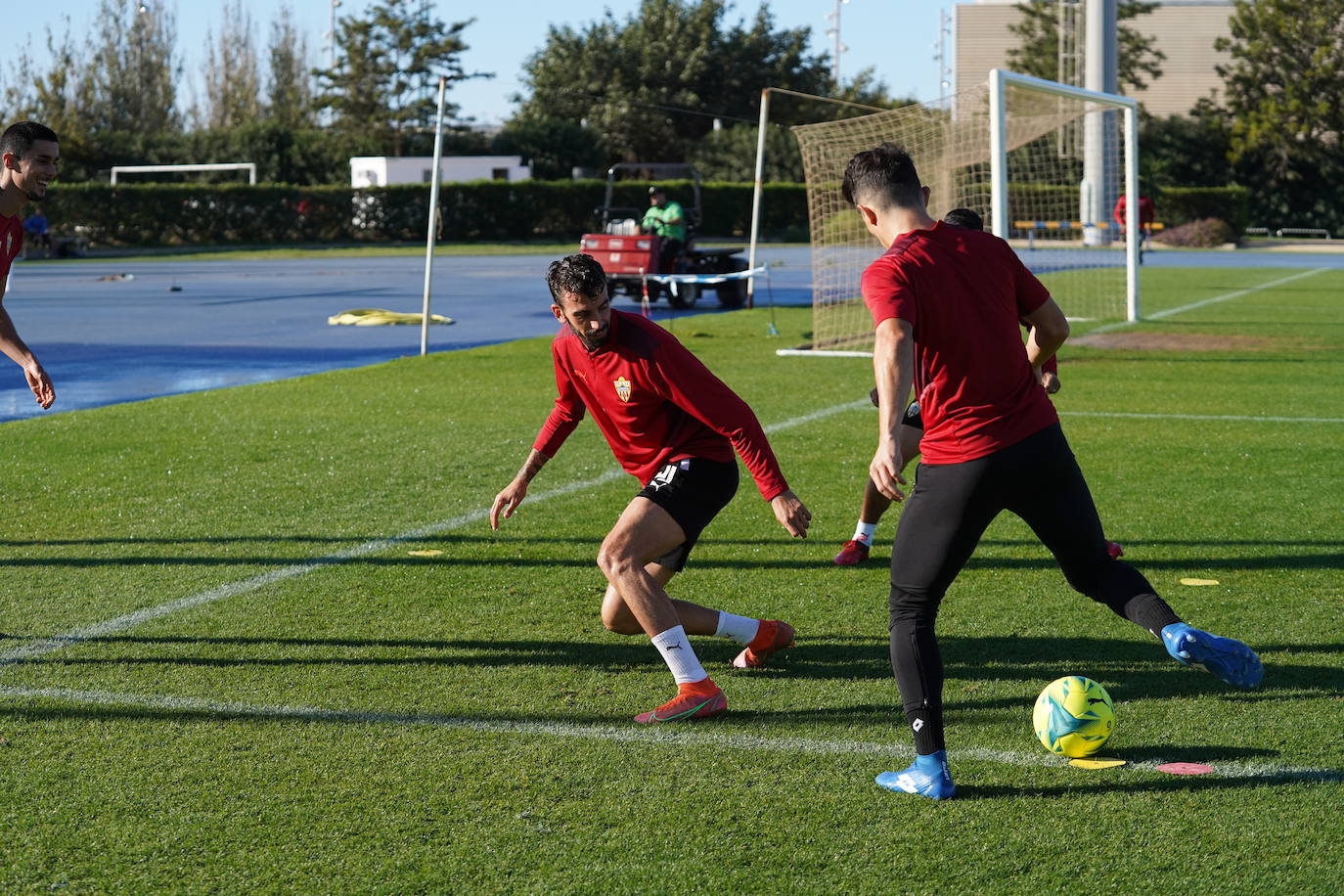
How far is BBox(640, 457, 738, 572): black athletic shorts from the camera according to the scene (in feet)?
16.8

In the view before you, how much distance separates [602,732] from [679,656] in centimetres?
37

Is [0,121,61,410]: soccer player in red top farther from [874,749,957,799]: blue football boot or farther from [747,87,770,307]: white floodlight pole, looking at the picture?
[747,87,770,307]: white floodlight pole

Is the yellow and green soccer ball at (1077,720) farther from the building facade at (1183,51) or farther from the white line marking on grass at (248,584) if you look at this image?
the building facade at (1183,51)

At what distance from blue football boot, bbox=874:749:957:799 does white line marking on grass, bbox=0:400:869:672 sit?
11.2ft

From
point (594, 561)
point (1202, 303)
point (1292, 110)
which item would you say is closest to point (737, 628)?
point (594, 561)

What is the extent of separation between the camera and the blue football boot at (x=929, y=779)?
4.21 meters

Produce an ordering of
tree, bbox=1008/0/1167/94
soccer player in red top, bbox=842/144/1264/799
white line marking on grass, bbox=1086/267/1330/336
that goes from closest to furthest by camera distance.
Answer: soccer player in red top, bbox=842/144/1264/799, white line marking on grass, bbox=1086/267/1330/336, tree, bbox=1008/0/1167/94

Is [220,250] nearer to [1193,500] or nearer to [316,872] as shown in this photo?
[1193,500]

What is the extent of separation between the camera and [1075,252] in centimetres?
3822

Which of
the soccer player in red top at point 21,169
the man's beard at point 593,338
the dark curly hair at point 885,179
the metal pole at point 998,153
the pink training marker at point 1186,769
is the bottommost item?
the pink training marker at point 1186,769

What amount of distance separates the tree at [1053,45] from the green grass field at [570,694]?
57825 millimetres

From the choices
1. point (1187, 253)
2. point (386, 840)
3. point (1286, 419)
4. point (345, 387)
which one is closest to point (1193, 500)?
point (1286, 419)

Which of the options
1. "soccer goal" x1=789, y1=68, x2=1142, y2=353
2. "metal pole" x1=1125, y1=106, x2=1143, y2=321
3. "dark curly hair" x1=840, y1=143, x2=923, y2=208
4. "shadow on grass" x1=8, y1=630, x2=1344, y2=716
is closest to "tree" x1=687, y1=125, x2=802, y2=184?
"soccer goal" x1=789, y1=68, x2=1142, y2=353

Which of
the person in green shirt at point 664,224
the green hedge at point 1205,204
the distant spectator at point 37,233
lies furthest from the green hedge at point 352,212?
the person in green shirt at point 664,224
